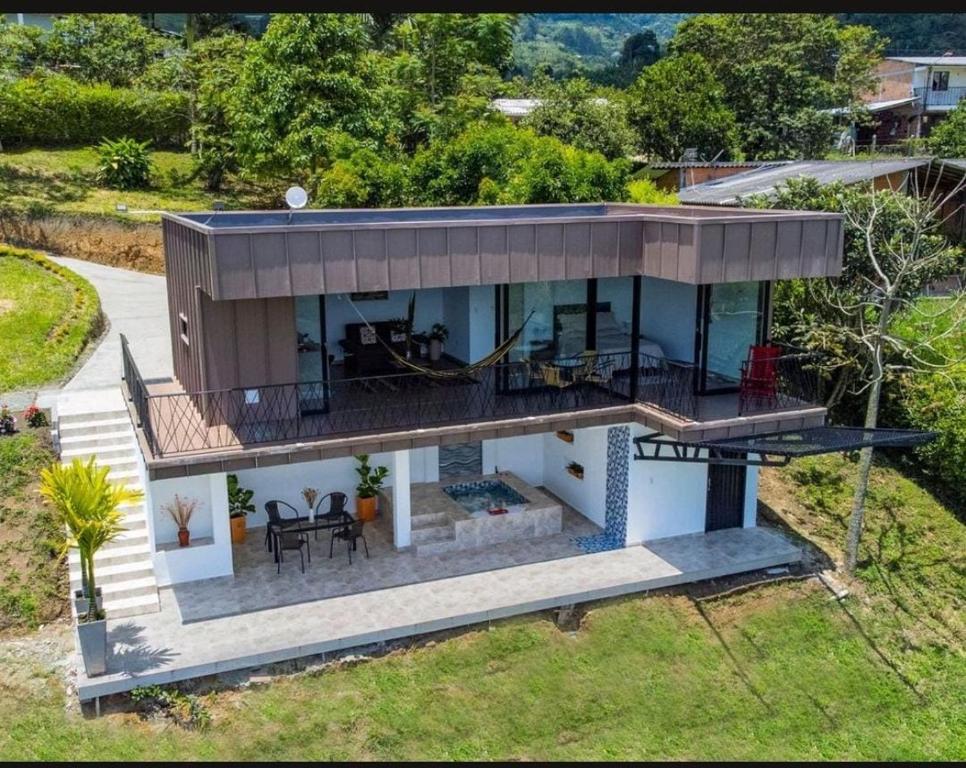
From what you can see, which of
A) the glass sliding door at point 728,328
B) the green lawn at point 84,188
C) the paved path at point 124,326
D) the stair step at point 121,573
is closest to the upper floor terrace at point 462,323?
the glass sliding door at point 728,328

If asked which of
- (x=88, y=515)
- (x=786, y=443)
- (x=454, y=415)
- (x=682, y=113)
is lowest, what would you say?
(x=88, y=515)

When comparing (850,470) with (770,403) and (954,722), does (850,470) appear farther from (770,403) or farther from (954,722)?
(954,722)

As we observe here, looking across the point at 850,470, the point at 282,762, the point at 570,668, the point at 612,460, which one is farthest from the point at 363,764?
the point at 850,470

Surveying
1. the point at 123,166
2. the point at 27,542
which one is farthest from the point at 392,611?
the point at 123,166

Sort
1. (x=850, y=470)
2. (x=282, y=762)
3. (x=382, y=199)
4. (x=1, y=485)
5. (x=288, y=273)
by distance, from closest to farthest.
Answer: (x=282, y=762) < (x=288, y=273) < (x=1, y=485) < (x=850, y=470) < (x=382, y=199)

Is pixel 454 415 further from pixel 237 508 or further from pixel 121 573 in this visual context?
pixel 121 573

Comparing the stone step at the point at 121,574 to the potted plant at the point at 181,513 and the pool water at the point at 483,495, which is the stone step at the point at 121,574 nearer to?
the potted plant at the point at 181,513
